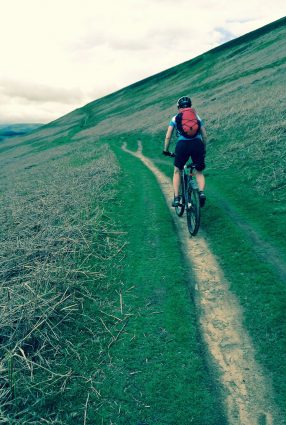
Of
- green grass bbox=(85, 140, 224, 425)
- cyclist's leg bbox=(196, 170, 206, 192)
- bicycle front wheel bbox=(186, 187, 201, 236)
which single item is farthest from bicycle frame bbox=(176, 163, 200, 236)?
green grass bbox=(85, 140, 224, 425)

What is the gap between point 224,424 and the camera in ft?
12.1

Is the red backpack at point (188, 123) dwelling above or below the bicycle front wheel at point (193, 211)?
above

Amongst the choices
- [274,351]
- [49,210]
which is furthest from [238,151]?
[274,351]

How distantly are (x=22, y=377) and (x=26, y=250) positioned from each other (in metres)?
4.32

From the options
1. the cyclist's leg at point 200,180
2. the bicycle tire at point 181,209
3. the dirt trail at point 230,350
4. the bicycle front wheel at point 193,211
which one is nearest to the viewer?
the dirt trail at point 230,350

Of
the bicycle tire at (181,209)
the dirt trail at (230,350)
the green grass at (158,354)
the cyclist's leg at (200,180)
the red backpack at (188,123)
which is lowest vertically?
the dirt trail at (230,350)

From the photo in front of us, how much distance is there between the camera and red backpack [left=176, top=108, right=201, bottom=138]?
8.20 meters

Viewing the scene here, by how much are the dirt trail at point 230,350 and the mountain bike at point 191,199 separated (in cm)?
131

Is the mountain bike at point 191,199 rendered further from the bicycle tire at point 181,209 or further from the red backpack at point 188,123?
the red backpack at point 188,123

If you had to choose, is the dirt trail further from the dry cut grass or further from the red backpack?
the red backpack

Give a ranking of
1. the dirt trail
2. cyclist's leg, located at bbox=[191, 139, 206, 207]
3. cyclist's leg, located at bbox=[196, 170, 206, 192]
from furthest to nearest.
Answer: cyclist's leg, located at bbox=[196, 170, 206, 192] < cyclist's leg, located at bbox=[191, 139, 206, 207] < the dirt trail

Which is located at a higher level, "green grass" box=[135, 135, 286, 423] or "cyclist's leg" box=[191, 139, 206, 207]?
"cyclist's leg" box=[191, 139, 206, 207]

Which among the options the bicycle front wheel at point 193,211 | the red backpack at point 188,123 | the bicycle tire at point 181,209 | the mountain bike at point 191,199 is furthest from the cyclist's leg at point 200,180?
the red backpack at point 188,123

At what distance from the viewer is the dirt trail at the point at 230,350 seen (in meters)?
3.83
